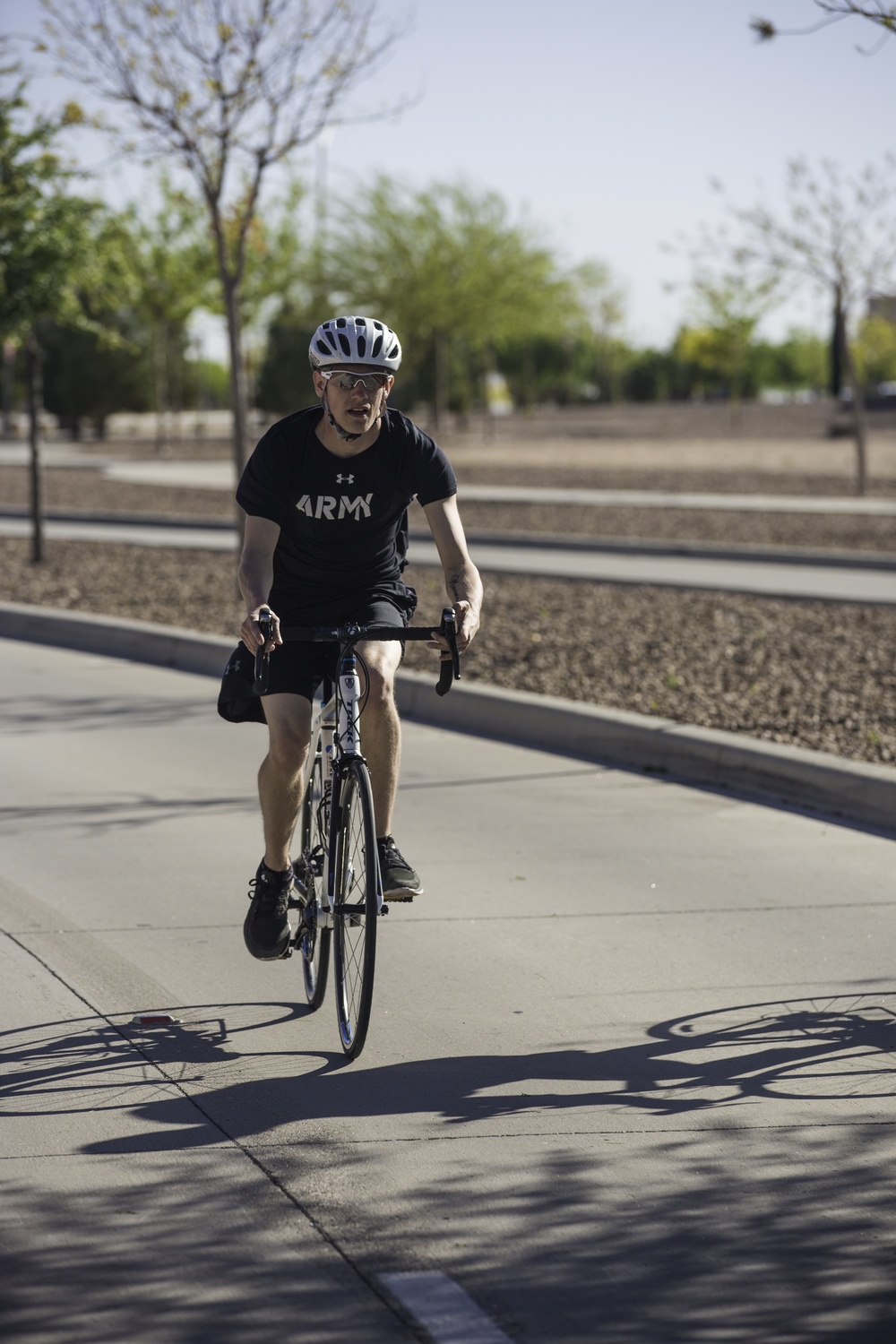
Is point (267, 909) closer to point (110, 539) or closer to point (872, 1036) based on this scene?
point (872, 1036)

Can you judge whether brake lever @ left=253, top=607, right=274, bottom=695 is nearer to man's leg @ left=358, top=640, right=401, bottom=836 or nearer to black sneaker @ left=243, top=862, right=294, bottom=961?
man's leg @ left=358, top=640, right=401, bottom=836

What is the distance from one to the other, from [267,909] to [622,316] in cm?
8920

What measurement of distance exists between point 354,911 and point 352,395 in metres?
1.42

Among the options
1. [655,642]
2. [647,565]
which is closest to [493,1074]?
[655,642]

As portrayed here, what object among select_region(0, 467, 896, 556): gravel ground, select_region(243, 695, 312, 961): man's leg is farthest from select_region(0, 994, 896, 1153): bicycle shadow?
select_region(0, 467, 896, 556): gravel ground

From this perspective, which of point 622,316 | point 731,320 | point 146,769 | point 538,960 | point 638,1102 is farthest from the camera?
point 622,316

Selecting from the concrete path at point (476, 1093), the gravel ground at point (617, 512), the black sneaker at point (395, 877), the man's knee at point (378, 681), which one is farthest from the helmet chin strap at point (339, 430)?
the gravel ground at point (617, 512)

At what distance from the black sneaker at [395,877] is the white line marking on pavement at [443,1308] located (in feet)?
4.47

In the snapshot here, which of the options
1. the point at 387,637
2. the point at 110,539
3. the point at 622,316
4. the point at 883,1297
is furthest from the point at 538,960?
the point at 622,316

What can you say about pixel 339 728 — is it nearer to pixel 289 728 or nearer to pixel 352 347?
pixel 289 728

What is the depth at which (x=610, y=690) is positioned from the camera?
958cm

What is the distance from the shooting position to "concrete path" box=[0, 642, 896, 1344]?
3.25 m

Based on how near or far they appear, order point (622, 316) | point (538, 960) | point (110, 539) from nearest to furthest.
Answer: point (538, 960)
point (110, 539)
point (622, 316)

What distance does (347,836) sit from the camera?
15.1ft
